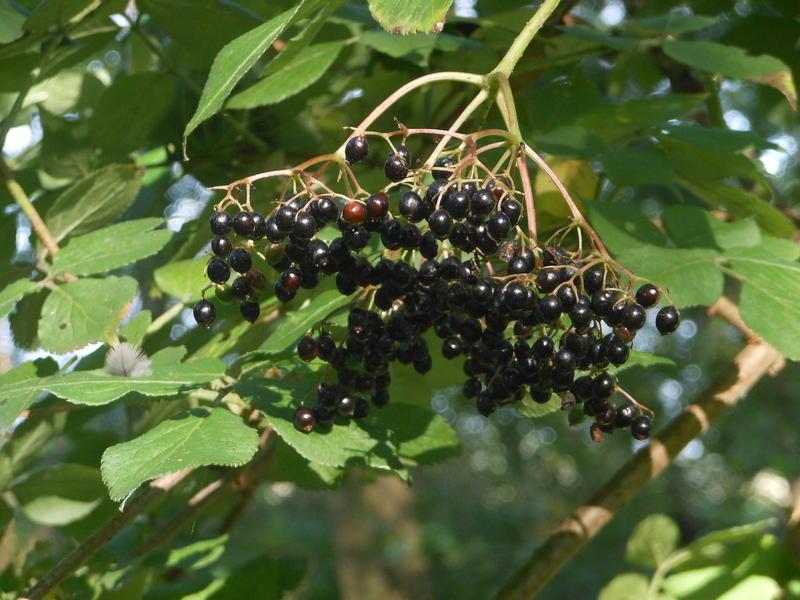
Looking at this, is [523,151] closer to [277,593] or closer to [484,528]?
[277,593]

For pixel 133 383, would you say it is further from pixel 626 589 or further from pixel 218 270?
pixel 626 589

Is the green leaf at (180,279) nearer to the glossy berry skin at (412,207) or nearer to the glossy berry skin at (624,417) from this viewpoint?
the glossy berry skin at (412,207)

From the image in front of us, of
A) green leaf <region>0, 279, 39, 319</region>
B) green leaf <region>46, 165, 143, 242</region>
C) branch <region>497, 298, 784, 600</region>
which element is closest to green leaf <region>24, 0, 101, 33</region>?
green leaf <region>46, 165, 143, 242</region>

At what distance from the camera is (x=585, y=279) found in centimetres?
104

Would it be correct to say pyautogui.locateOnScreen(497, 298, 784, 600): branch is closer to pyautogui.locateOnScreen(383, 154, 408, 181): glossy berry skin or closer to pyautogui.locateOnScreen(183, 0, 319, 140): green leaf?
pyautogui.locateOnScreen(383, 154, 408, 181): glossy berry skin

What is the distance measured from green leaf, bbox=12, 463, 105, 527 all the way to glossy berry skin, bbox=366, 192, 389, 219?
3.03ft

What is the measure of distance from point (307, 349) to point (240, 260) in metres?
0.13

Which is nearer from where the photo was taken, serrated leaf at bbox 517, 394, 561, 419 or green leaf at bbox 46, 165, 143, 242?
serrated leaf at bbox 517, 394, 561, 419

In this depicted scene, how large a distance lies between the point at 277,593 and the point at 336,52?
89 cm

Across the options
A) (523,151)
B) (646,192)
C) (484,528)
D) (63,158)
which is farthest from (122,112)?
(484,528)

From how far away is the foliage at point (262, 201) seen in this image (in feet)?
3.70

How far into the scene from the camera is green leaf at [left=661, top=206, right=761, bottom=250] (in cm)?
140

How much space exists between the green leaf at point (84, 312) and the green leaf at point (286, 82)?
0.36 meters

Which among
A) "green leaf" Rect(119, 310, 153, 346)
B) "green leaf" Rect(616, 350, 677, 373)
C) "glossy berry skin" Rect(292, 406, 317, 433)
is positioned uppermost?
"glossy berry skin" Rect(292, 406, 317, 433)
